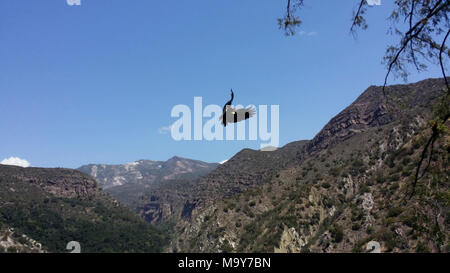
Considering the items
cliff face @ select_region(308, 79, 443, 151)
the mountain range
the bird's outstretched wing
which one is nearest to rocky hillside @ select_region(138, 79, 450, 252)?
the mountain range

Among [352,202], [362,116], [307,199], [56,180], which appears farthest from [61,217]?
[362,116]

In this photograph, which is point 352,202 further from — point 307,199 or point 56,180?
point 56,180

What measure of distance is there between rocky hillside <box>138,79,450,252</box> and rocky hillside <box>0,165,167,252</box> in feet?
190

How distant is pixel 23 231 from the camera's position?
11662 cm

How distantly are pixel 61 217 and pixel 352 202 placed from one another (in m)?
133

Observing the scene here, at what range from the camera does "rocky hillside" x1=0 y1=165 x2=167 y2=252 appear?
385 feet

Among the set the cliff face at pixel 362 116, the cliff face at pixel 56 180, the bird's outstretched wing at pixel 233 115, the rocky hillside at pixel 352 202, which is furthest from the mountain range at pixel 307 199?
the bird's outstretched wing at pixel 233 115

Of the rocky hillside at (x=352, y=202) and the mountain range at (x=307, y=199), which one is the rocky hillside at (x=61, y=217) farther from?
the rocky hillside at (x=352, y=202)

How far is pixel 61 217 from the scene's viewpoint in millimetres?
141500

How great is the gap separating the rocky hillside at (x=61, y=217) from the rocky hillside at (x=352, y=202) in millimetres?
57851

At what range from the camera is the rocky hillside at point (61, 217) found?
11750cm

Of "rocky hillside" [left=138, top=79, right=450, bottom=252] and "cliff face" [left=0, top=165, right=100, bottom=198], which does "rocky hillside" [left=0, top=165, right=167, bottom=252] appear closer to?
"cliff face" [left=0, top=165, right=100, bottom=198]

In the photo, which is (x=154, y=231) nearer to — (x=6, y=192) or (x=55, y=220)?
(x=55, y=220)
